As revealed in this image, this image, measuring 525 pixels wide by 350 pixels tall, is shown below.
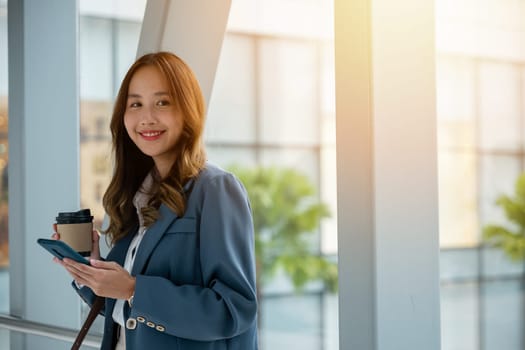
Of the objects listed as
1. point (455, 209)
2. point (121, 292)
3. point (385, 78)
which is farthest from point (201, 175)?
point (455, 209)

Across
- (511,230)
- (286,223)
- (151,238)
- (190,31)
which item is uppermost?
(190,31)

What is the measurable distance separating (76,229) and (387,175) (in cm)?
71

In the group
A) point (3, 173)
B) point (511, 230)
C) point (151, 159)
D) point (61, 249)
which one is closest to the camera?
point (61, 249)

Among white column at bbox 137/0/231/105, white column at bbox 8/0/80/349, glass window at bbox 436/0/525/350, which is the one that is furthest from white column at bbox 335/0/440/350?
glass window at bbox 436/0/525/350

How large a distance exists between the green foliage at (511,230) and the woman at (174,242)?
2526 centimetres

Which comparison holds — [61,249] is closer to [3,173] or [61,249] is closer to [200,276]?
[200,276]

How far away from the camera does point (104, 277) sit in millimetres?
1513

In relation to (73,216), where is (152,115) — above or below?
above

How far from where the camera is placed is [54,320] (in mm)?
3184

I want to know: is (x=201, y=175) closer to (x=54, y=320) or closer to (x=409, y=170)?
(x=409, y=170)

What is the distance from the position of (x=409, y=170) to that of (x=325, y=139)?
21.6 meters

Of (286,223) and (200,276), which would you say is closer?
(200,276)

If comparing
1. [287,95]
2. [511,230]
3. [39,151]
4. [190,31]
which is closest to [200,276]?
[190,31]

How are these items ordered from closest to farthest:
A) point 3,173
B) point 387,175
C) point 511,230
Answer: point 387,175 → point 3,173 → point 511,230
